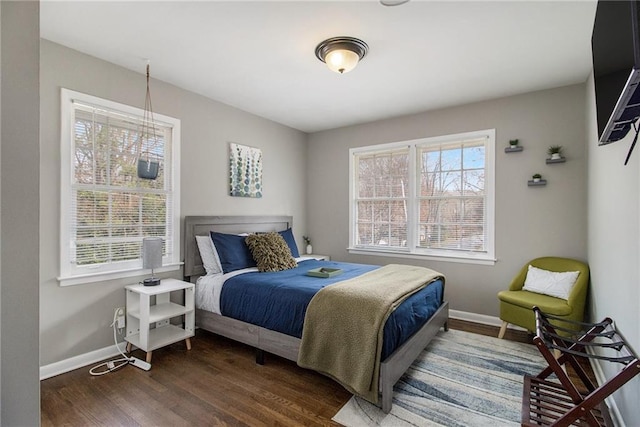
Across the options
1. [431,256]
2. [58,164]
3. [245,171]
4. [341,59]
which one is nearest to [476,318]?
[431,256]

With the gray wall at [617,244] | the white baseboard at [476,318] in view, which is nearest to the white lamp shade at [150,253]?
the gray wall at [617,244]

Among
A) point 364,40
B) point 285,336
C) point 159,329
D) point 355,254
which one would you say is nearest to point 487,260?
point 355,254

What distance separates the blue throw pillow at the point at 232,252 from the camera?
3.32 metres

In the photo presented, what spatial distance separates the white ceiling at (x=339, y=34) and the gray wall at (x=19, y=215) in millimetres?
1360

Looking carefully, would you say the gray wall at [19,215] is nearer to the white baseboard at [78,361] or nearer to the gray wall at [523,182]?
the white baseboard at [78,361]

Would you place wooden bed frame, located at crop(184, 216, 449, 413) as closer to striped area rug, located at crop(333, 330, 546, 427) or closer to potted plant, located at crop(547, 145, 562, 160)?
striped area rug, located at crop(333, 330, 546, 427)

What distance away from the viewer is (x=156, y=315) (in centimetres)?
275

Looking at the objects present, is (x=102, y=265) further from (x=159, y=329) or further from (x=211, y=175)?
(x=211, y=175)

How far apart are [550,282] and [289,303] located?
2.59m

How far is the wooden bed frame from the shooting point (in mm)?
2090

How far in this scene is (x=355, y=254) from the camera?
15.5 ft

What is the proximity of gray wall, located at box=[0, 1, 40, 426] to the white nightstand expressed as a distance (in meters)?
1.78

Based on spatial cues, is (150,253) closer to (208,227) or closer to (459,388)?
(208,227)

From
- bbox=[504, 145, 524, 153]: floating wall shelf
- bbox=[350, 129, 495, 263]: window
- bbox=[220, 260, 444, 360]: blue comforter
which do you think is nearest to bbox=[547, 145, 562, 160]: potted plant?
bbox=[504, 145, 524, 153]: floating wall shelf
